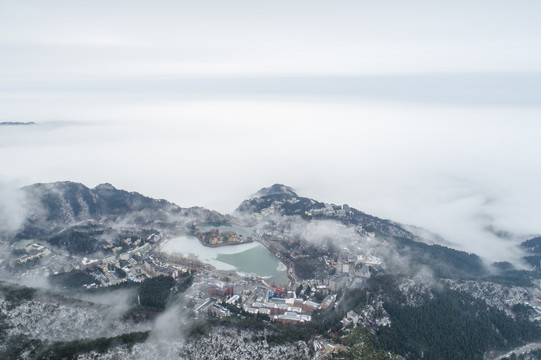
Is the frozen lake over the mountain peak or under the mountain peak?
under

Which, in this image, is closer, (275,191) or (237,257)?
(237,257)

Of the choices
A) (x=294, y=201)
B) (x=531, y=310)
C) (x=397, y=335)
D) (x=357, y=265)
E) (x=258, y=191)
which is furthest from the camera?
(x=258, y=191)

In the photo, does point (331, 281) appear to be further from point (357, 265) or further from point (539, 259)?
point (539, 259)

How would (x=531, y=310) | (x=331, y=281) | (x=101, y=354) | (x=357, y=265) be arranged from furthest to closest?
(x=357, y=265), (x=331, y=281), (x=531, y=310), (x=101, y=354)

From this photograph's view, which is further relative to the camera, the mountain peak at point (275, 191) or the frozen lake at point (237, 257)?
the mountain peak at point (275, 191)

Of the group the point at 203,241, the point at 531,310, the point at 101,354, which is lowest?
the point at 203,241

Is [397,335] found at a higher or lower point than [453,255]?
higher

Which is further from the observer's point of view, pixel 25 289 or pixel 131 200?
pixel 131 200

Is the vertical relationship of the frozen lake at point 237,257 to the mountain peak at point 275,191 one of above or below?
below

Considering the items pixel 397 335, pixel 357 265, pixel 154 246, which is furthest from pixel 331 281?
pixel 154 246

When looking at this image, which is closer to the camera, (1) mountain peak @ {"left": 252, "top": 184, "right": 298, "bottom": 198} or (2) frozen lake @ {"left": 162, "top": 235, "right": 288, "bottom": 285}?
(2) frozen lake @ {"left": 162, "top": 235, "right": 288, "bottom": 285}

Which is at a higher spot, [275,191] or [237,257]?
[275,191]
